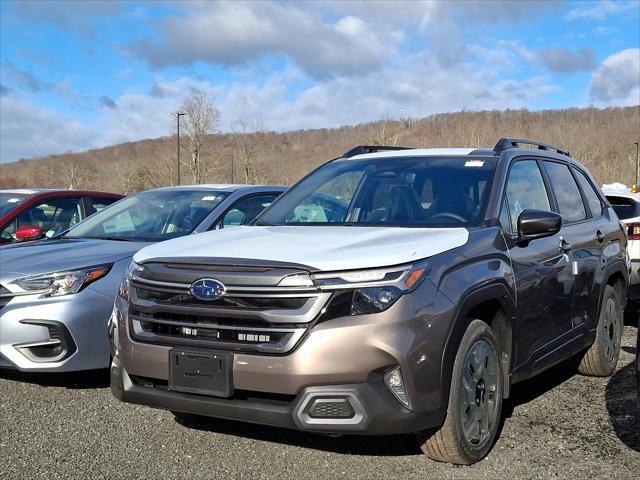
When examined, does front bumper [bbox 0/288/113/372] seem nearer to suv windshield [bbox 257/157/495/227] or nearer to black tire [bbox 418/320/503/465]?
suv windshield [bbox 257/157/495/227]

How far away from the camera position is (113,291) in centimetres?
502

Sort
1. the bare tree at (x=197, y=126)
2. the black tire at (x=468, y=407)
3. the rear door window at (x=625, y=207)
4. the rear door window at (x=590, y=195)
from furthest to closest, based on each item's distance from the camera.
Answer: the bare tree at (x=197, y=126) → the rear door window at (x=625, y=207) → the rear door window at (x=590, y=195) → the black tire at (x=468, y=407)

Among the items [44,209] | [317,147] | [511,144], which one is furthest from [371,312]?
[317,147]

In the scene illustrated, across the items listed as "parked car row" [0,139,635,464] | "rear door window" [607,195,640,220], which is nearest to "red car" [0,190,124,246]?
"parked car row" [0,139,635,464]

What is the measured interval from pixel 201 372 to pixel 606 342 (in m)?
3.68

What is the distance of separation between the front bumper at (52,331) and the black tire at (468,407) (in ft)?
8.15

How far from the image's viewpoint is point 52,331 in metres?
4.84

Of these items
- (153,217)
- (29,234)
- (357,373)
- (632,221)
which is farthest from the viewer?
(632,221)

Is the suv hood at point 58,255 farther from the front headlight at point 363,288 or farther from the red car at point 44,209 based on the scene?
the front headlight at point 363,288

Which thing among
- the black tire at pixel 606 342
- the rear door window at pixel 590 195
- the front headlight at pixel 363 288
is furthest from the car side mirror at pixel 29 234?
the black tire at pixel 606 342

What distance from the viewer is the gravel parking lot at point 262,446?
3691mm

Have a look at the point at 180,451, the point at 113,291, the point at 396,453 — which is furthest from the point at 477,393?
the point at 113,291

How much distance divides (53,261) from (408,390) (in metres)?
3.03

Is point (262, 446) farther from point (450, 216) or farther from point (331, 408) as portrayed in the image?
point (450, 216)
